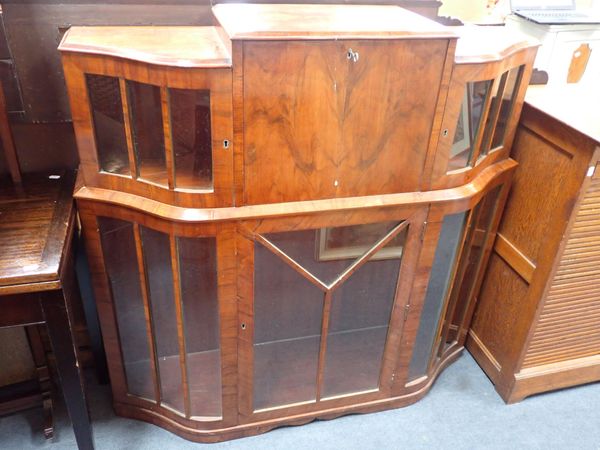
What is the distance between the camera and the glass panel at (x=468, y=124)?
1.22m

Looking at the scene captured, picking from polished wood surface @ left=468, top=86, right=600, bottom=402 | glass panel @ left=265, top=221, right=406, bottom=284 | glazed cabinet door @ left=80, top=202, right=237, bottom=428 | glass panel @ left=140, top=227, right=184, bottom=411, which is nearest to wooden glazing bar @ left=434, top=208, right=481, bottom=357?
polished wood surface @ left=468, top=86, right=600, bottom=402

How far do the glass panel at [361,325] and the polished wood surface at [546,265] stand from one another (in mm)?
423

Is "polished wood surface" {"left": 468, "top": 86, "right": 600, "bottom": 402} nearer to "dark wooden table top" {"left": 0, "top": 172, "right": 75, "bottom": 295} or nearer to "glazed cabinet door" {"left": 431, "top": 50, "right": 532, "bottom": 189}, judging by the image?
"glazed cabinet door" {"left": 431, "top": 50, "right": 532, "bottom": 189}

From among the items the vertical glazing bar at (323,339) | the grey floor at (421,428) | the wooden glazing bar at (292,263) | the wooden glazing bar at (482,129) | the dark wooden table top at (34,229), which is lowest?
the grey floor at (421,428)

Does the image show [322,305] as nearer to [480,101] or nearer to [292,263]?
[292,263]

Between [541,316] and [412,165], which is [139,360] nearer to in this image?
[412,165]

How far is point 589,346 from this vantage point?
1.70 metres

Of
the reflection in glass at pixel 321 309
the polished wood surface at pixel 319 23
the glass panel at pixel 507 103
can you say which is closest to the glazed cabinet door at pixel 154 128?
the polished wood surface at pixel 319 23

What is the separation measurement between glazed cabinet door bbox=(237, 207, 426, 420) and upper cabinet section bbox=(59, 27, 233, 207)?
174 mm

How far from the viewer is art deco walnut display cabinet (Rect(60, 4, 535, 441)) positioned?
1067 millimetres

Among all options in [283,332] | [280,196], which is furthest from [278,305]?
[280,196]

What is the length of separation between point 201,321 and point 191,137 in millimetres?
475

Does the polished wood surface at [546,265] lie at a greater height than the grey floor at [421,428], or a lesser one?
greater

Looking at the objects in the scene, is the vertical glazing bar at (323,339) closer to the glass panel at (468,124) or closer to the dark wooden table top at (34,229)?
the glass panel at (468,124)
